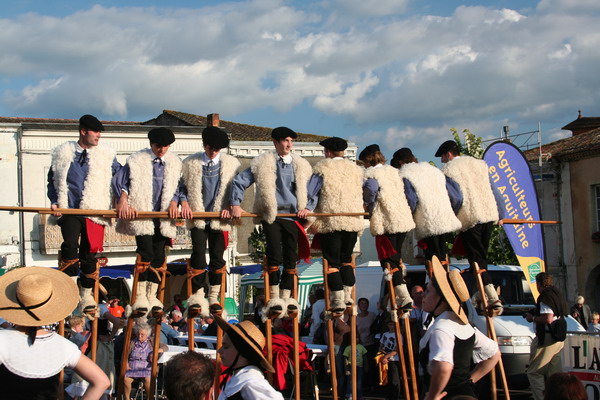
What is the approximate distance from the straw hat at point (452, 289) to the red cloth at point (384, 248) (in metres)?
3.43

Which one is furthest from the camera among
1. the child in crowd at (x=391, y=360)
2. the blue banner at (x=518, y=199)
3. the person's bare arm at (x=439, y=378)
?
the child in crowd at (x=391, y=360)

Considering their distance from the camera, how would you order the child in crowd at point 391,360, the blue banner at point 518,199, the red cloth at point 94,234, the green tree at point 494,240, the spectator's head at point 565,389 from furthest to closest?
the green tree at point 494,240 → the child in crowd at point 391,360 → the blue banner at point 518,199 → the red cloth at point 94,234 → the spectator's head at point 565,389

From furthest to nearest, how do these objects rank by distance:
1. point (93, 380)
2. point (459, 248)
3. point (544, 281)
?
point (459, 248) → point (544, 281) → point (93, 380)

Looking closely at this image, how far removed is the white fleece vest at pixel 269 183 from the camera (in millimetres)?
8547

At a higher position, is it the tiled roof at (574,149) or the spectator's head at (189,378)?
the tiled roof at (574,149)

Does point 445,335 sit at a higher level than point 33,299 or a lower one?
lower

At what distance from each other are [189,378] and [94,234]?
425 centimetres

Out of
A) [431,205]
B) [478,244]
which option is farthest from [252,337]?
[478,244]

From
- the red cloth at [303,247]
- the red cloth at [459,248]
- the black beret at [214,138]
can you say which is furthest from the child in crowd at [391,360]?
the black beret at [214,138]

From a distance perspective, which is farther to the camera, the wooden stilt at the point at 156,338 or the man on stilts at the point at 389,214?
the man on stilts at the point at 389,214

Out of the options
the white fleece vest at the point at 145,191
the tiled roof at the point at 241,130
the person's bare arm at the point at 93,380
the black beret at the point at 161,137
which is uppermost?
the tiled roof at the point at 241,130

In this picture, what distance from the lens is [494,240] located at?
982 inches

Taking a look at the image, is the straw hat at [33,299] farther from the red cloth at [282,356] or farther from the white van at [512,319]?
the white van at [512,319]

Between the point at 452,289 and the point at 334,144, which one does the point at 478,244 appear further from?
the point at 452,289
